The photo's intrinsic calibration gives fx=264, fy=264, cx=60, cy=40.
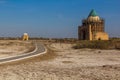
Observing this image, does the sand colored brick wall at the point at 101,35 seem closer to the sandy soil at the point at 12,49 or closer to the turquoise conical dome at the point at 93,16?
the turquoise conical dome at the point at 93,16

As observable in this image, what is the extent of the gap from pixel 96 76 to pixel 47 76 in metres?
3.16

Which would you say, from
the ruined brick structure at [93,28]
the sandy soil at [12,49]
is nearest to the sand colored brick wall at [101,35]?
the ruined brick structure at [93,28]

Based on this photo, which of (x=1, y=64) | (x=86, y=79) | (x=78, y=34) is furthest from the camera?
(x=78, y=34)

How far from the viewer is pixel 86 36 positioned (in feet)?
274

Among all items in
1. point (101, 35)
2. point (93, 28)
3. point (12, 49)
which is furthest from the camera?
point (93, 28)

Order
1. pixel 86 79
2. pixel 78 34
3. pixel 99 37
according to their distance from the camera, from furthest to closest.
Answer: pixel 78 34
pixel 99 37
pixel 86 79

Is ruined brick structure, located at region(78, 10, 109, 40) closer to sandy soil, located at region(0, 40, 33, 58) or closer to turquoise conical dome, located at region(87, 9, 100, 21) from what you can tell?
→ turquoise conical dome, located at region(87, 9, 100, 21)

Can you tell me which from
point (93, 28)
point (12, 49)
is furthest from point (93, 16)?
point (12, 49)

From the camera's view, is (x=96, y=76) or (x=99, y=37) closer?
(x=96, y=76)

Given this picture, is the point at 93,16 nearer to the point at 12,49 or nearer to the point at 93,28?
the point at 93,28

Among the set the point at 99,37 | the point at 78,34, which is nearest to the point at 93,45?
the point at 99,37

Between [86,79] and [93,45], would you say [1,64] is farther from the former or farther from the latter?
[93,45]

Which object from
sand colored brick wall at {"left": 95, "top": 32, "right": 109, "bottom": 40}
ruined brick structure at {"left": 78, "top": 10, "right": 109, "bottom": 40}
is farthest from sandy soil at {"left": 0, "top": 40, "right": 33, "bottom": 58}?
sand colored brick wall at {"left": 95, "top": 32, "right": 109, "bottom": 40}

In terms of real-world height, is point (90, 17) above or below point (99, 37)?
above
